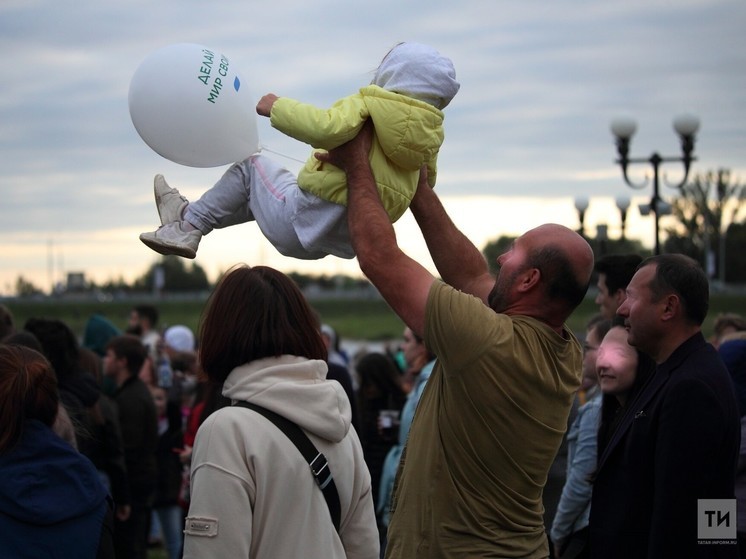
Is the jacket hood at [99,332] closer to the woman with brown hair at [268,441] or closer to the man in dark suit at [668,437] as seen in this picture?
the man in dark suit at [668,437]

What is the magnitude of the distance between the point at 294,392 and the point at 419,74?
1133mm

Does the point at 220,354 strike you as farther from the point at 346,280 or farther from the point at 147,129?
the point at 346,280

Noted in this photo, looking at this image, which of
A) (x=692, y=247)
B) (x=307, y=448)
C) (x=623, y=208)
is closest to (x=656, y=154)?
(x=623, y=208)

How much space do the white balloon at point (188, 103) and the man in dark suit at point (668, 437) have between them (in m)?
1.62

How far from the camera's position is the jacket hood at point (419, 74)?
3.03m

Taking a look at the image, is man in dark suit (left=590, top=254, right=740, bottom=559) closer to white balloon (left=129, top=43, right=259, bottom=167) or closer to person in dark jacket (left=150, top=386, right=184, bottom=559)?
white balloon (left=129, top=43, right=259, bottom=167)

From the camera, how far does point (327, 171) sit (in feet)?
10.1

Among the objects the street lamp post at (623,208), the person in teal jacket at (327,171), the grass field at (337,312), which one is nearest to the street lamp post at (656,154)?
the street lamp post at (623,208)

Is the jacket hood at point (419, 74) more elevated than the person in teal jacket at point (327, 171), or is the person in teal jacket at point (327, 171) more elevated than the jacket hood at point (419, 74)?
the jacket hood at point (419, 74)

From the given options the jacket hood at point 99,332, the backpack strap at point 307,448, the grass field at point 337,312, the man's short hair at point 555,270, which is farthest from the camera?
the grass field at point 337,312

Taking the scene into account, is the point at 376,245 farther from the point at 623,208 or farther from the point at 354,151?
the point at 623,208

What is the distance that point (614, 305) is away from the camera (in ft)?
17.1

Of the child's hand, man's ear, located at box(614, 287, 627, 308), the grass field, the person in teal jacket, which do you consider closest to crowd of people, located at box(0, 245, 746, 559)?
the person in teal jacket

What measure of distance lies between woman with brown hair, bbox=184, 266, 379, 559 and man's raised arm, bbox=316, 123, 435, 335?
260 mm
